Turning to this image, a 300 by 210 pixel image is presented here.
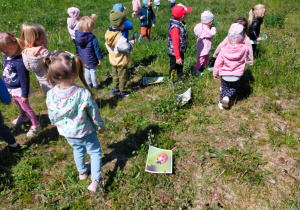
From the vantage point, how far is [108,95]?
5383 mm

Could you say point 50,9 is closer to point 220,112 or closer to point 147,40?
point 147,40

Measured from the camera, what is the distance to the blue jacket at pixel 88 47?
4.75 metres

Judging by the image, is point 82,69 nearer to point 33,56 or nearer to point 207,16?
point 33,56

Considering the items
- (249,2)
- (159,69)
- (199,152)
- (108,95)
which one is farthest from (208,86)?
(249,2)

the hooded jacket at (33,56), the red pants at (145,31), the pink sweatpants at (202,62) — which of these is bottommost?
the pink sweatpants at (202,62)

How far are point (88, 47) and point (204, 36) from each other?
9.31ft

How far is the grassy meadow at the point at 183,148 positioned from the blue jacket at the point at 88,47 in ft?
2.78

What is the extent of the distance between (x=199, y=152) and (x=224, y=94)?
5.22 ft

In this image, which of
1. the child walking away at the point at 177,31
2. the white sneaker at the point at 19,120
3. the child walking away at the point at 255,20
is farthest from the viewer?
the child walking away at the point at 255,20

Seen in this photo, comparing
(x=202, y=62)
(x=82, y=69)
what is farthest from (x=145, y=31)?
(x=82, y=69)

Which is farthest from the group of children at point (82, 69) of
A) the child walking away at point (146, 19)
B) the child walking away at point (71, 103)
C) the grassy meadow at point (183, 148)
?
the child walking away at point (146, 19)

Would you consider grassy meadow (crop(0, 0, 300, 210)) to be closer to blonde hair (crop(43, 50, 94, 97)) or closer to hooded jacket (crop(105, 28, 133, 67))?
hooded jacket (crop(105, 28, 133, 67))

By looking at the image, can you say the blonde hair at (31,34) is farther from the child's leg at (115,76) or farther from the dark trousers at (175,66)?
the dark trousers at (175,66)

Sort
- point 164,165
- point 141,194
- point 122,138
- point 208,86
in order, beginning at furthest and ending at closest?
point 208,86 → point 122,138 → point 164,165 → point 141,194
